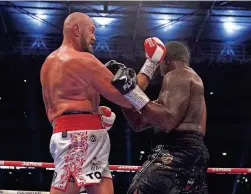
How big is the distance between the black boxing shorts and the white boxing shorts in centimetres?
22

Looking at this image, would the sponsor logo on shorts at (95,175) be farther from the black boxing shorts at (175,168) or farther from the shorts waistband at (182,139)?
the shorts waistband at (182,139)

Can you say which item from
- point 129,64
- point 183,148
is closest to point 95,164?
point 183,148

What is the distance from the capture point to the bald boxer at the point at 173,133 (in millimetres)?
2156

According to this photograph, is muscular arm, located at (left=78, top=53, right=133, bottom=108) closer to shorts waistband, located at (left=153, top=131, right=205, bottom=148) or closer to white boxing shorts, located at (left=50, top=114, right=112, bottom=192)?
white boxing shorts, located at (left=50, top=114, right=112, bottom=192)

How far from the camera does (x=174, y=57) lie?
96.9 inches

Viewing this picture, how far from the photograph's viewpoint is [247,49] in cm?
1044

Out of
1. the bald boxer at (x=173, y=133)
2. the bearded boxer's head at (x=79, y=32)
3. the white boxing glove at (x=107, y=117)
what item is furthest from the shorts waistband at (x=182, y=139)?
the bearded boxer's head at (x=79, y=32)

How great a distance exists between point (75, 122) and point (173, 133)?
1.75ft

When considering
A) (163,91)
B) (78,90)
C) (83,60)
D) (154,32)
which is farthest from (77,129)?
(154,32)

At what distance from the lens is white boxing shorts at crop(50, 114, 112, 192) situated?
2023mm

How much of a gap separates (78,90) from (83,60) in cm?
15

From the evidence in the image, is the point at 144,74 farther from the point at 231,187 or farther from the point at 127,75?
the point at 231,187

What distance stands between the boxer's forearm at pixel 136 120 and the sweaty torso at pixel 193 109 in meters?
0.30

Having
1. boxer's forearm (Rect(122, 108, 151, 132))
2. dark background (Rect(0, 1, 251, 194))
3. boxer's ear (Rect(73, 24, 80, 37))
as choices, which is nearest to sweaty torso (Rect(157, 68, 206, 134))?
boxer's forearm (Rect(122, 108, 151, 132))
